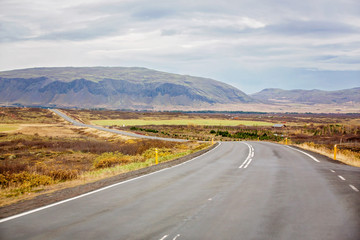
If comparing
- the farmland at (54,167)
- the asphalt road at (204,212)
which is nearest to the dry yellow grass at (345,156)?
the asphalt road at (204,212)

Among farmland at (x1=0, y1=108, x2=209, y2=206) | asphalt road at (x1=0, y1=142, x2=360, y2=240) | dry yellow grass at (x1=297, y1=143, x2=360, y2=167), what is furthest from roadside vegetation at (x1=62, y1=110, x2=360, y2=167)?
farmland at (x1=0, y1=108, x2=209, y2=206)

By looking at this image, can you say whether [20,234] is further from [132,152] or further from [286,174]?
[132,152]

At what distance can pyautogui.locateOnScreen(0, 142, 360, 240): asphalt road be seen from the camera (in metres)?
6.78

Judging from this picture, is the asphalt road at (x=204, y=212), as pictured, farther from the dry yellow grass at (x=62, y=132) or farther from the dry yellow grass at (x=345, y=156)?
the dry yellow grass at (x=62, y=132)

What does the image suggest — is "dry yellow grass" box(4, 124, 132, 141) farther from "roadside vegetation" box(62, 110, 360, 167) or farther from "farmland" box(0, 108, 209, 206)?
"farmland" box(0, 108, 209, 206)

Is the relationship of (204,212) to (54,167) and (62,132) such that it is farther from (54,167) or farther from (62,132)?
(62,132)

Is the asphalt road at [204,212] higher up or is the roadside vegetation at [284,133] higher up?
the asphalt road at [204,212]

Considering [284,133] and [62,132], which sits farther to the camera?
[284,133]

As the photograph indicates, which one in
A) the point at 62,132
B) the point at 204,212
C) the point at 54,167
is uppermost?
A: the point at 204,212

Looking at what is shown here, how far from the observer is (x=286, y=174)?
15125mm

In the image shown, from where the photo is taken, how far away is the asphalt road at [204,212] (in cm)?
678

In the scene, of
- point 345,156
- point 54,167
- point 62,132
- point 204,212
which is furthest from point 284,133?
point 204,212

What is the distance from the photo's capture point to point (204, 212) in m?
8.38

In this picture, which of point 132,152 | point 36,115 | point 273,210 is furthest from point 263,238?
point 36,115
